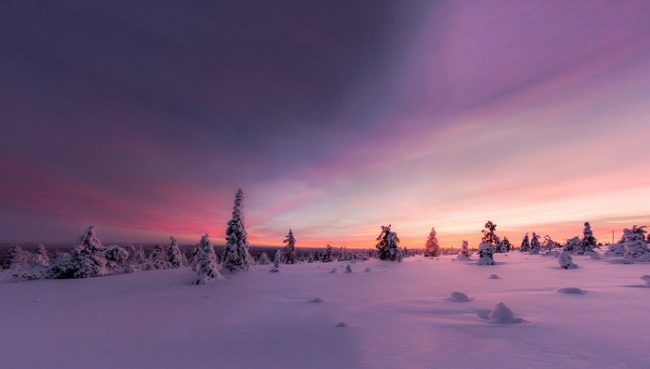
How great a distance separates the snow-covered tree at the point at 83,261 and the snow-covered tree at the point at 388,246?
38870mm

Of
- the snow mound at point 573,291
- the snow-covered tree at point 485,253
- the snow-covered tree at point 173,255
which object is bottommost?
the snow-covered tree at point 173,255

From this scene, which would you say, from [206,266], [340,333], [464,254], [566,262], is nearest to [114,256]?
[206,266]

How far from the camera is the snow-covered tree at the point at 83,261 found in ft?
82.6

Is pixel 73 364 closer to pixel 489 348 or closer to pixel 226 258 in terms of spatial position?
pixel 489 348

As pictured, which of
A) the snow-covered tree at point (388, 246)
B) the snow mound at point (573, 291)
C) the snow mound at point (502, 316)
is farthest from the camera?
the snow-covered tree at point (388, 246)

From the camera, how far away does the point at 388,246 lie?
2010 inches

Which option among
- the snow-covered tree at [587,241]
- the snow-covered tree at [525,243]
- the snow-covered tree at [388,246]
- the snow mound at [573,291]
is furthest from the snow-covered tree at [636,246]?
the snow-covered tree at [525,243]

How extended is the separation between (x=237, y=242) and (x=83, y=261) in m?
13.4

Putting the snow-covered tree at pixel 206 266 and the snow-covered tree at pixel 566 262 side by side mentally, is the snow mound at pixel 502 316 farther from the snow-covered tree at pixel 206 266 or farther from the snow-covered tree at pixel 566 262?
the snow-covered tree at pixel 566 262

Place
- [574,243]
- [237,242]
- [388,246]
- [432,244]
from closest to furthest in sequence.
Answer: [237,242]
[574,243]
[388,246]
[432,244]

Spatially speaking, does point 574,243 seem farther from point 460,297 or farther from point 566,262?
point 460,297

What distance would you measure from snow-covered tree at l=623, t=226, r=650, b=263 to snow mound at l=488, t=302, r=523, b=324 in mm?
31205

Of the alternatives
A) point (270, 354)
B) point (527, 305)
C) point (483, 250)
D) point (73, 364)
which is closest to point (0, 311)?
point (73, 364)

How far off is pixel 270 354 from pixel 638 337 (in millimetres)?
7883
